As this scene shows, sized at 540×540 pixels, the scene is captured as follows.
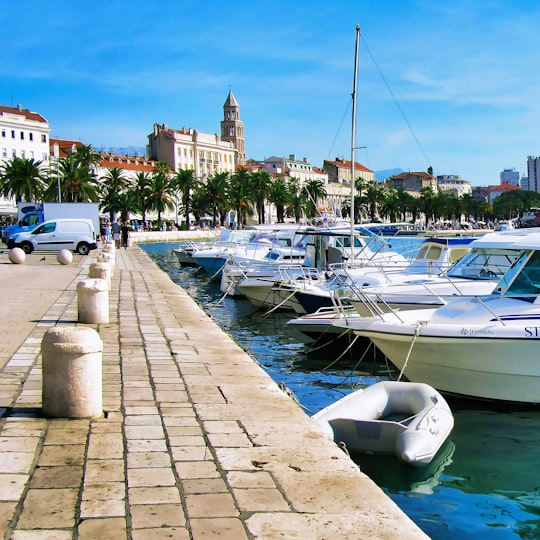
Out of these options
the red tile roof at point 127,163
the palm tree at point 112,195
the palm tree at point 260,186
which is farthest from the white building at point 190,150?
the palm tree at point 112,195

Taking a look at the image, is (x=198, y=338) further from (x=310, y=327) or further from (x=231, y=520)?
(x=231, y=520)

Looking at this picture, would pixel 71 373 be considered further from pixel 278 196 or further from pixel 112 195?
pixel 278 196

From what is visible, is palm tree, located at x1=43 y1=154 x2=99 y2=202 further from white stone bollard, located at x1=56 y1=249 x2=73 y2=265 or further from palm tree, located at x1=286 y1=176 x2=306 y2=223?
white stone bollard, located at x1=56 y1=249 x2=73 y2=265

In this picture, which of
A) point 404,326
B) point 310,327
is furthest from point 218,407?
point 310,327

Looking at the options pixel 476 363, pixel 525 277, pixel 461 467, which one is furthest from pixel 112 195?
pixel 461 467

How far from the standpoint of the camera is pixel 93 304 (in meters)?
13.1

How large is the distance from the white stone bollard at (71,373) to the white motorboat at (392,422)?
2.56 meters

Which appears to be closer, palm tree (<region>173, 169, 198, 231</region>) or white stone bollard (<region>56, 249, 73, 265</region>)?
white stone bollard (<region>56, 249, 73, 265</region>)

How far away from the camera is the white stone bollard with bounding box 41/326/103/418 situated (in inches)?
254

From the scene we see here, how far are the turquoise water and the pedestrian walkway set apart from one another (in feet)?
4.88

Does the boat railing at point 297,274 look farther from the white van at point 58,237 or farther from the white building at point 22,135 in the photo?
the white building at point 22,135

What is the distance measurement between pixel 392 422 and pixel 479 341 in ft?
9.07

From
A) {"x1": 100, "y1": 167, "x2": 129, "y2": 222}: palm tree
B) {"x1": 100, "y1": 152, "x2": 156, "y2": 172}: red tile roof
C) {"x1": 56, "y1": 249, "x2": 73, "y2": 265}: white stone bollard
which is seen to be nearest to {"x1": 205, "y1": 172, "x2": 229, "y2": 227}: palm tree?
{"x1": 100, "y1": 167, "x2": 129, "y2": 222}: palm tree

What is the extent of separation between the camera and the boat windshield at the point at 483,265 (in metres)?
15.7
